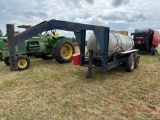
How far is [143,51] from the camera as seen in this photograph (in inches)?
473

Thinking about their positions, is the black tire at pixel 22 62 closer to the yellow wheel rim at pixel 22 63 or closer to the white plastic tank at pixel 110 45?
the yellow wheel rim at pixel 22 63

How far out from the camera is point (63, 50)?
793 centimetres

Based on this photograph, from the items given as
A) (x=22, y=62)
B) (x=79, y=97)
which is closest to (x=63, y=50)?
(x=22, y=62)

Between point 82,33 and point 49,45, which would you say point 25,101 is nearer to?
point 82,33

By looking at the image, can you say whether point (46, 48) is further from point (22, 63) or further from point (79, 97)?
point (79, 97)

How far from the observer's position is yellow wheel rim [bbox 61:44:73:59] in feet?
26.0

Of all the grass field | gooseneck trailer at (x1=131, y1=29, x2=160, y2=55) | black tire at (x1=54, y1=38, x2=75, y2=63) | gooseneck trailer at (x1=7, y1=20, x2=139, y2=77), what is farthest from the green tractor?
gooseneck trailer at (x1=131, y1=29, x2=160, y2=55)

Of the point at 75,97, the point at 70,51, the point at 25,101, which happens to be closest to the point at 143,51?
the point at 70,51

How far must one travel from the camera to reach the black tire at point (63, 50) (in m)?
7.41

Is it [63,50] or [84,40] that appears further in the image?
[63,50]

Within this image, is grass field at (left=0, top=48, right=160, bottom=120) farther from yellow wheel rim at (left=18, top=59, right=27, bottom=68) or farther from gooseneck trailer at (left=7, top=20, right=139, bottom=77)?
yellow wheel rim at (left=18, top=59, right=27, bottom=68)

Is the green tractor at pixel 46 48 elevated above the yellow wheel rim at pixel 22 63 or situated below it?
above

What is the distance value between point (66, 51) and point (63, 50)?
0.26 meters

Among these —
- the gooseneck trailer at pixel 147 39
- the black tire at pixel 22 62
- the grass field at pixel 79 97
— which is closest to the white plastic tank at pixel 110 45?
the grass field at pixel 79 97
